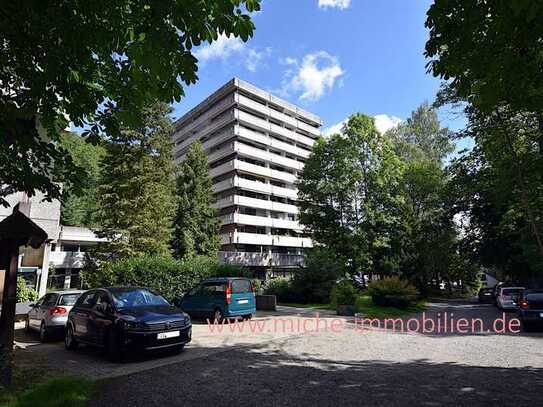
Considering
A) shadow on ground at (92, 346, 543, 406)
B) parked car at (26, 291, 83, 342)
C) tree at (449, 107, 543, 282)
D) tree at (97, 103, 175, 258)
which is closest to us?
shadow on ground at (92, 346, 543, 406)

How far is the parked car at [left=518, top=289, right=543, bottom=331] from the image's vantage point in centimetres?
1352

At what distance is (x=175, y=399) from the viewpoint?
18.3 ft

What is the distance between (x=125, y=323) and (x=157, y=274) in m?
11.1

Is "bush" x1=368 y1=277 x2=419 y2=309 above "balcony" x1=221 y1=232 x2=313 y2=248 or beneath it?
beneath

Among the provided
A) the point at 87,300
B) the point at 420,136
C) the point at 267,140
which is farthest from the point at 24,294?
the point at 267,140

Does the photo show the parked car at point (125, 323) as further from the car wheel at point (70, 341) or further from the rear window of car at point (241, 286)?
the rear window of car at point (241, 286)

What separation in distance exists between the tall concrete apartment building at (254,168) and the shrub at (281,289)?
841 inches

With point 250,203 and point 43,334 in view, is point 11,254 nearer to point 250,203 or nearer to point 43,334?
point 43,334

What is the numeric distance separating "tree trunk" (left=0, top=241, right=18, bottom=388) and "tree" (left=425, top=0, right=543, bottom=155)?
8168mm

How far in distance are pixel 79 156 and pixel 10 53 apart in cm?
5200

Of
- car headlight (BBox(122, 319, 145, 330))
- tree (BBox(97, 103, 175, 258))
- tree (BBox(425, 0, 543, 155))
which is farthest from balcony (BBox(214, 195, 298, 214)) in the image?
tree (BBox(425, 0, 543, 155))

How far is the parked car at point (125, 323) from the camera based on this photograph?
8156 millimetres

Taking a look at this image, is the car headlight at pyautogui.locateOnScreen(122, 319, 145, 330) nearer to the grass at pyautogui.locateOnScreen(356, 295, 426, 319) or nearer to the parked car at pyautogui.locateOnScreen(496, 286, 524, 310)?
the grass at pyautogui.locateOnScreen(356, 295, 426, 319)

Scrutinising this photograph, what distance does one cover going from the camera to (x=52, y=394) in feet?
18.4
